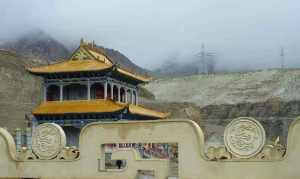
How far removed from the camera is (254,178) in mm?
11664

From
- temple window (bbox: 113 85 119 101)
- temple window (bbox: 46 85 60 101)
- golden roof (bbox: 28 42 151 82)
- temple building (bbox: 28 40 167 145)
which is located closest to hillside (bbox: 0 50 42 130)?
temple window (bbox: 46 85 60 101)

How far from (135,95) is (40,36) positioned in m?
40.3

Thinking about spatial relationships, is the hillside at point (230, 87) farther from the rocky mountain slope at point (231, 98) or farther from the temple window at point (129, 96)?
the temple window at point (129, 96)

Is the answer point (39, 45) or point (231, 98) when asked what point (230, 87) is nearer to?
point (231, 98)

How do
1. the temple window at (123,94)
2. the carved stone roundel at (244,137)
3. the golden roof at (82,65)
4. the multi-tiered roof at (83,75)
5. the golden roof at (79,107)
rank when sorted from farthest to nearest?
the temple window at (123,94) < the golden roof at (82,65) < the multi-tiered roof at (83,75) < the golden roof at (79,107) < the carved stone roundel at (244,137)

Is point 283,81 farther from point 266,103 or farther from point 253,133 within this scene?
point 253,133

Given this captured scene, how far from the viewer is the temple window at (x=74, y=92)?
26.0 metres

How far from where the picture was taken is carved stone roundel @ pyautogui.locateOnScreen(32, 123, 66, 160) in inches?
537

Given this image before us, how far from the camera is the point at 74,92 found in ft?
85.7

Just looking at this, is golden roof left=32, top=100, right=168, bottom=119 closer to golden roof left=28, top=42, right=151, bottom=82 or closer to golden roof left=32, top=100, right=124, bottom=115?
golden roof left=32, top=100, right=124, bottom=115

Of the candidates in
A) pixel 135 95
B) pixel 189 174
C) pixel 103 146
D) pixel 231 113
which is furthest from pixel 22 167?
pixel 231 113

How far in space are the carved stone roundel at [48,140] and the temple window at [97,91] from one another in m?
12.0

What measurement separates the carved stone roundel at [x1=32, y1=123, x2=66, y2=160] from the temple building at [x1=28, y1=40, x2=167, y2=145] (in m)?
10.1

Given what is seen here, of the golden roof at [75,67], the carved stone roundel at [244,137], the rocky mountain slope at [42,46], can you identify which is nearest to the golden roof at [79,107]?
the golden roof at [75,67]
